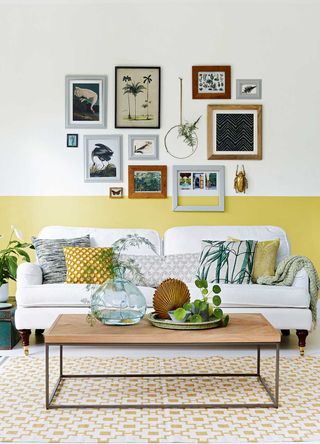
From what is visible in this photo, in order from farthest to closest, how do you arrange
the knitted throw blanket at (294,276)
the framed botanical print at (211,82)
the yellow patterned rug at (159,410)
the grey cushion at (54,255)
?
the framed botanical print at (211,82), the grey cushion at (54,255), the knitted throw blanket at (294,276), the yellow patterned rug at (159,410)

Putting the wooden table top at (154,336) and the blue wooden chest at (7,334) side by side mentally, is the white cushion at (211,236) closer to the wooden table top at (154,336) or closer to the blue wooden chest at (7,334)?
the blue wooden chest at (7,334)

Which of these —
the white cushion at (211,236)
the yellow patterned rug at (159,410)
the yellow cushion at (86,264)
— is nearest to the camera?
the yellow patterned rug at (159,410)

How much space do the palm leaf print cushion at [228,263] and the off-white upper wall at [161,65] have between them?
→ 53.7 inches

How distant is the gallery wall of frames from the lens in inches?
240

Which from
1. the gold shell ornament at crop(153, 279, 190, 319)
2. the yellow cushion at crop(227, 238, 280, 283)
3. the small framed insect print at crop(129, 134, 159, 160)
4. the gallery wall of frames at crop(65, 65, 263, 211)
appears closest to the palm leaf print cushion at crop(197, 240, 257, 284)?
the yellow cushion at crop(227, 238, 280, 283)

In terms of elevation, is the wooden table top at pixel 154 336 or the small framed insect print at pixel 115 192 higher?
the small framed insect print at pixel 115 192

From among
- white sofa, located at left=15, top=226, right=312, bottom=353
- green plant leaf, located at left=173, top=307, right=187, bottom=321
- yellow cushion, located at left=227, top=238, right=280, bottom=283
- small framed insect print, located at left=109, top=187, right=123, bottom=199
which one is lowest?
white sofa, located at left=15, top=226, right=312, bottom=353

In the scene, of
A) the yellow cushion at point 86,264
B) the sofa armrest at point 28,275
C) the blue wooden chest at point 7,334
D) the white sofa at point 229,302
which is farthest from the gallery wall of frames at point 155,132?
the blue wooden chest at point 7,334

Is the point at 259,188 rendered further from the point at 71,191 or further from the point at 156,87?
the point at 71,191

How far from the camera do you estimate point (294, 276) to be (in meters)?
4.67

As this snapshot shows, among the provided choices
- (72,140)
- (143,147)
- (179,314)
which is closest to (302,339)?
(179,314)

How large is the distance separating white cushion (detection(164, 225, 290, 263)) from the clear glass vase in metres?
1.61

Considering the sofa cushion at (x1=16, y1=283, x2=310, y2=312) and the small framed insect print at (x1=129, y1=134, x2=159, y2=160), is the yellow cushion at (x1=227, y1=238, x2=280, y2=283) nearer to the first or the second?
the sofa cushion at (x1=16, y1=283, x2=310, y2=312)

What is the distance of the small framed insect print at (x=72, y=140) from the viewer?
6129mm
